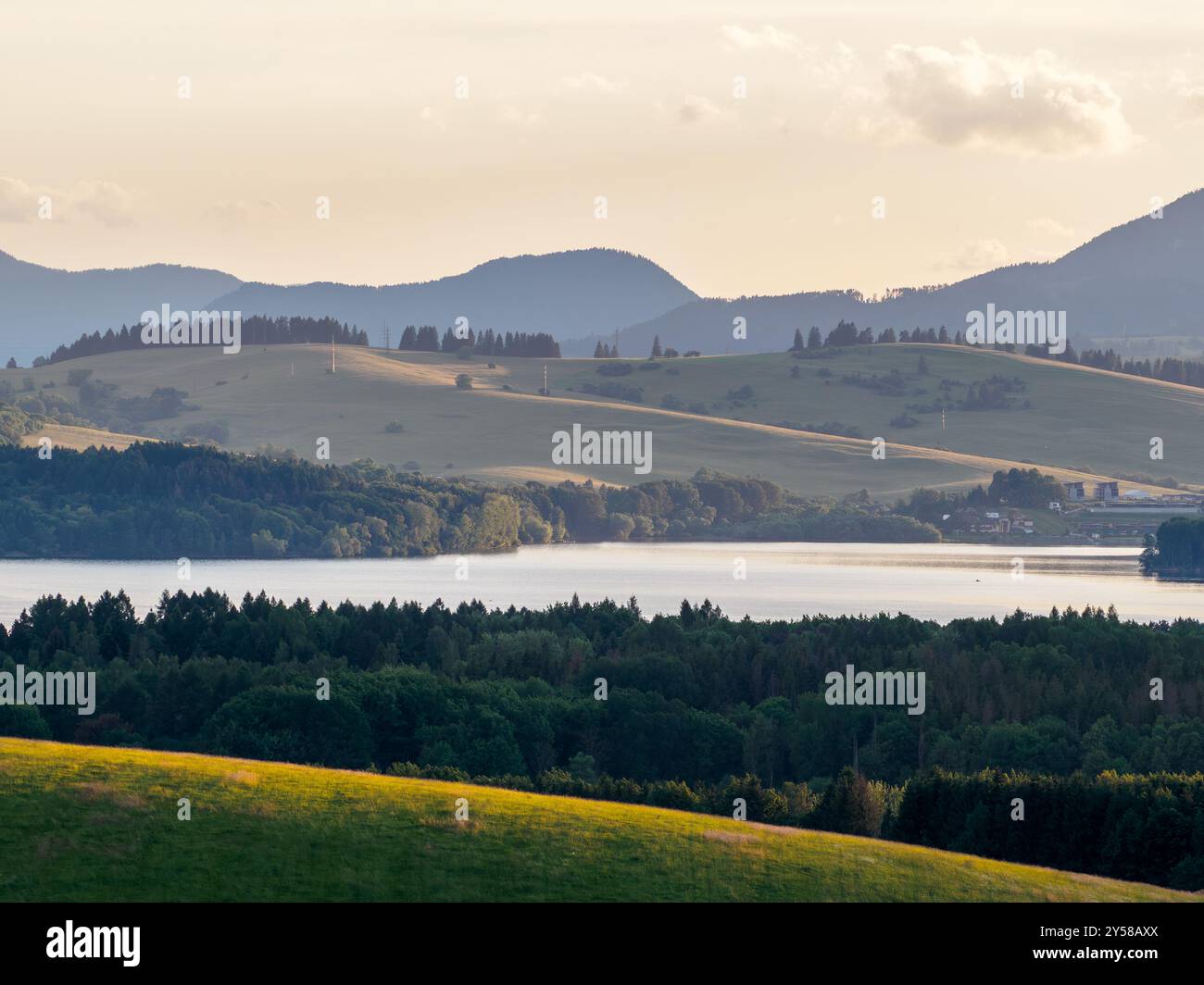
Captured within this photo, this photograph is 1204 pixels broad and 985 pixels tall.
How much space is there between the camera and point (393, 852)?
3978 cm

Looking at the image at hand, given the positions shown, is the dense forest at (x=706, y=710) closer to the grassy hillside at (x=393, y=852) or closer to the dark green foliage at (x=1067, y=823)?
the dark green foliage at (x=1067, y=823)

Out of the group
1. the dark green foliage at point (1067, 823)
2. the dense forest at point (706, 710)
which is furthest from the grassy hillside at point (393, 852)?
the dense forest at point (706, 710)

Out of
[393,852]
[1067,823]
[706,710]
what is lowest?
[706,710]

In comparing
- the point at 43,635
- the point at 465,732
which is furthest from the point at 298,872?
the point at 43,635

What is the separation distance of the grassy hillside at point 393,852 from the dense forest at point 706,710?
13.7 metres

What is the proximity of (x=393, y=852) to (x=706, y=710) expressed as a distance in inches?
2358

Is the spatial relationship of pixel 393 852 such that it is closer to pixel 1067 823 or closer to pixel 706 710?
pixel 1067 823

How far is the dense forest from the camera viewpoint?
58.1 meters

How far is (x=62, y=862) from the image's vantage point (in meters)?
37.5

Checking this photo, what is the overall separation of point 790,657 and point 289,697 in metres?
37.6

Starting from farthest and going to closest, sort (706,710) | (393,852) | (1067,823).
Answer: (706,710), (1067,823), (393,852)

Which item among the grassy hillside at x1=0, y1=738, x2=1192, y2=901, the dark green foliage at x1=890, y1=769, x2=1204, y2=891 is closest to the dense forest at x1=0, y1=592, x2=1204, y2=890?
the dark green foliage at x1=890, y1=769, x2=1204, y2=891

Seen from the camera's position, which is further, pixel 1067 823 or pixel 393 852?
pixel 1067 823

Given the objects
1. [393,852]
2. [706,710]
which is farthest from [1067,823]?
[706,710]
